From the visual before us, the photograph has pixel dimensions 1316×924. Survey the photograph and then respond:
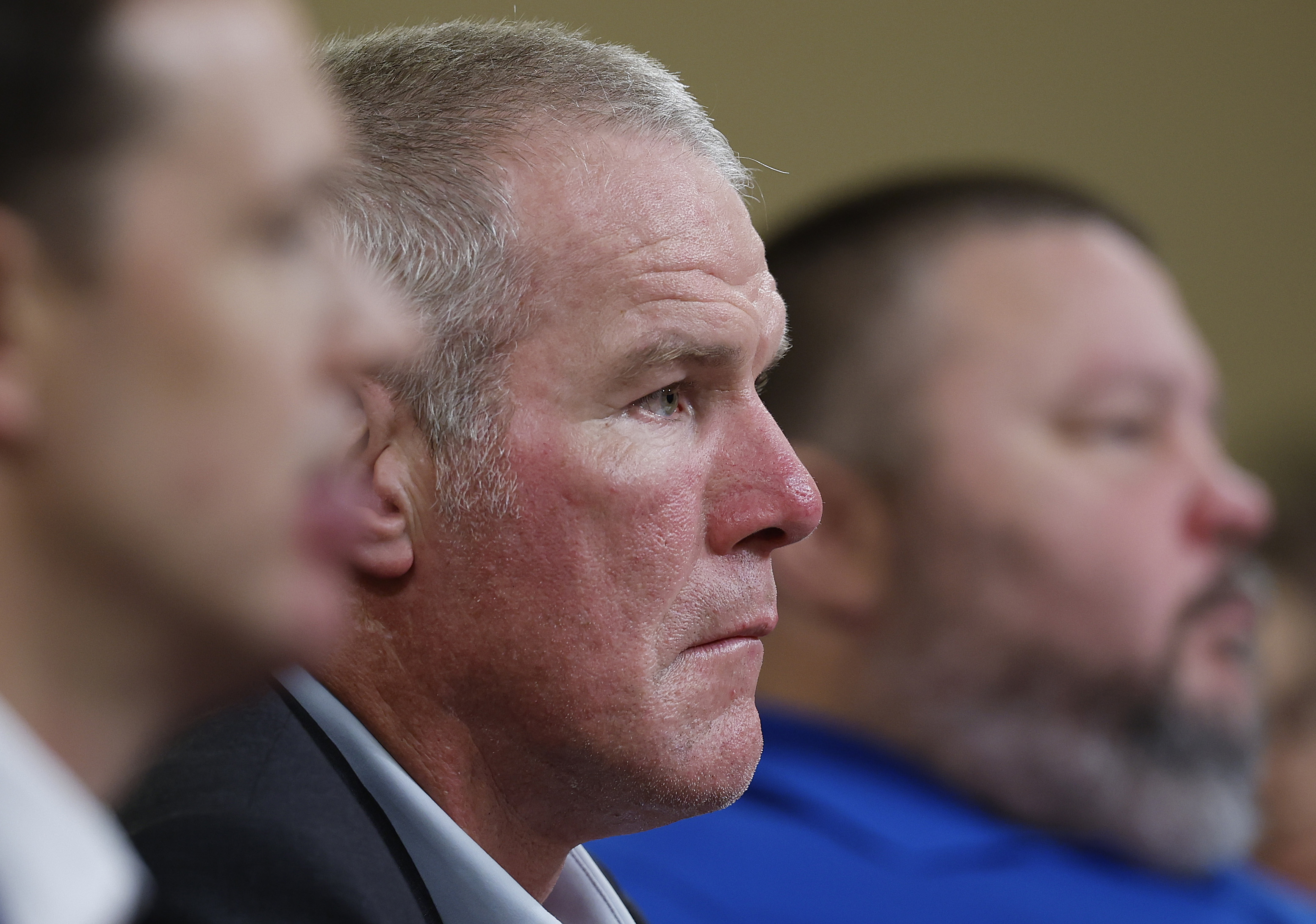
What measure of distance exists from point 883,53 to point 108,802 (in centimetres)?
227

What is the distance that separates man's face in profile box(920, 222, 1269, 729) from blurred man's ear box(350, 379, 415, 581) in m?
0.94

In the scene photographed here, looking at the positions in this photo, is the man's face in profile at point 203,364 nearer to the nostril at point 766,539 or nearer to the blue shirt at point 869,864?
the nostril at point 766,539

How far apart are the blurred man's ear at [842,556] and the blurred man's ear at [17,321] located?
1.29 metres

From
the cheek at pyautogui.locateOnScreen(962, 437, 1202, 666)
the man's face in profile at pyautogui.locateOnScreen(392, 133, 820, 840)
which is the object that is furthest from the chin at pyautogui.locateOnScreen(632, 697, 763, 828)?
the cheek at pyautogui.locateOnScreen(962, 437, 1202, 666)

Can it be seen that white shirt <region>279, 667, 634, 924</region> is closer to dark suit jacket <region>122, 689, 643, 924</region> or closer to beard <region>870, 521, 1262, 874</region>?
dark suit jacket <region>122, 689, 643, 924</region>

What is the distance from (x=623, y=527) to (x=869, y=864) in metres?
0.85

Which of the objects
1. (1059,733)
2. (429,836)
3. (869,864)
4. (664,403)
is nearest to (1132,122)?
(1059,733)

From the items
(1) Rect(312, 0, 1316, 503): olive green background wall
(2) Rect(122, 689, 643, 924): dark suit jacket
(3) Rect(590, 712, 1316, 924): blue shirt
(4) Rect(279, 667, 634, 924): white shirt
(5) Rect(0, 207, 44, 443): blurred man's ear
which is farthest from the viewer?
(1) Rect(312, 0, 1316, 503): olive green background wall

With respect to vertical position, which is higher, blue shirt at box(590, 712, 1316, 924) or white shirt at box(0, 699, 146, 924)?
white shirt at box(0, 699, 146, 924)

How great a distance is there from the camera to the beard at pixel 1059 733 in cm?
158

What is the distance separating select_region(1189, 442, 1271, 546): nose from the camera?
1.57 meters

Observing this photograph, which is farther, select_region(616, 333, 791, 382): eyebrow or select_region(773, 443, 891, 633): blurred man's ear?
select_region(773, 443, 891, 633): blurred man's ear

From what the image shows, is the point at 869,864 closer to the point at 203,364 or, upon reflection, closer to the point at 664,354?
the point at 664,354

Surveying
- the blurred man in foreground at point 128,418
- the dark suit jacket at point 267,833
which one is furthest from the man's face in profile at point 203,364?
the dark suit jacket at point 267,833
